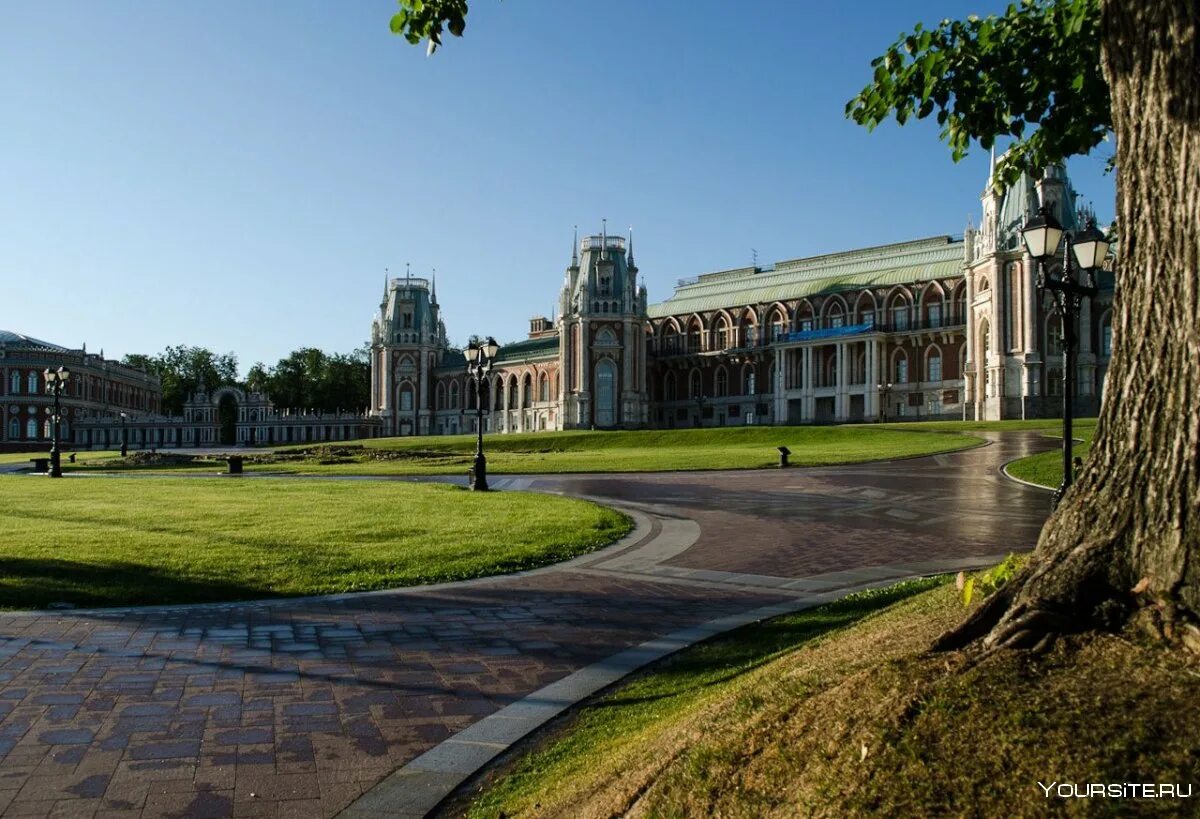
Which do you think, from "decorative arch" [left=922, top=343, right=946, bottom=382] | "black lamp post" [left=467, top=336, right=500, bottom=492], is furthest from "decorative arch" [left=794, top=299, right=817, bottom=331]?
"black lamp post" [left=467, top=336, right=500, bottom=492]

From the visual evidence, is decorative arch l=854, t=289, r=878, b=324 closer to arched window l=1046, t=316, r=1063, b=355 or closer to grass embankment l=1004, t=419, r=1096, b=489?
arched window l=1046, t=316, r=1063, b=355

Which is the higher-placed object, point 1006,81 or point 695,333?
point 695,333

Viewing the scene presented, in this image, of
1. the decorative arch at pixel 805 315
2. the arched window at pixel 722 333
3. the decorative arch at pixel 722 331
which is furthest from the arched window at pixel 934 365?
the arched window at pixel 722 333

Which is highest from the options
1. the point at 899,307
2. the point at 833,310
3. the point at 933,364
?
the point at 833,310

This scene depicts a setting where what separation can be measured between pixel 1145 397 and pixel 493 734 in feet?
12.6

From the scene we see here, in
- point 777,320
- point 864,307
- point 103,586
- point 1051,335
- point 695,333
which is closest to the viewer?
point 103,586

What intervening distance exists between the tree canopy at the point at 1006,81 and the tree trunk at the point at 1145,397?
4.57 meters

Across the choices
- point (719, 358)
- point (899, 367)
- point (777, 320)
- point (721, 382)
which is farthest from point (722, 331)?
point (899, 367)

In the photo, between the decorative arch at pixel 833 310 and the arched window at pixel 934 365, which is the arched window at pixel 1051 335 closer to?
the arched window at pixel 934 365

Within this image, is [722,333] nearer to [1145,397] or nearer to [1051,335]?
[1051,335]

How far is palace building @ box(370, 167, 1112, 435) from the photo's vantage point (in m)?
61.9

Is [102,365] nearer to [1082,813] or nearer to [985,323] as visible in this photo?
[985,323]

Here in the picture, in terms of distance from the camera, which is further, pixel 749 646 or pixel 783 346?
pixel 783 346
